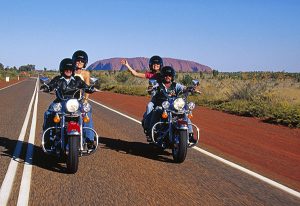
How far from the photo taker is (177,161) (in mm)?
7793

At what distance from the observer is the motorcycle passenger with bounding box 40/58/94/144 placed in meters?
7.31

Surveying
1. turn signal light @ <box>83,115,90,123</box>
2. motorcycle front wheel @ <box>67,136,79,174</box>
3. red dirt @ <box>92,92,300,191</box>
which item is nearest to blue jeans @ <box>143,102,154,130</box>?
red dirt @ <box>92,92,300,191</box>

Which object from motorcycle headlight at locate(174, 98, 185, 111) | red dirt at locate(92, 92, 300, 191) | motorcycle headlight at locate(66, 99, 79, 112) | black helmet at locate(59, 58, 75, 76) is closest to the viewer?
motorcycle headlight at locate(66, 99, 79, 112)

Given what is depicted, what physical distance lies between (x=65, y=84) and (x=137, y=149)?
264cm

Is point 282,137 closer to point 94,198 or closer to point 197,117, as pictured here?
point 197,117

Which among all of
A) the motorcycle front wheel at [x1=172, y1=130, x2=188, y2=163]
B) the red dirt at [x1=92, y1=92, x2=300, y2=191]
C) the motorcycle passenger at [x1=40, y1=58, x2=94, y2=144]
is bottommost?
the red dirt at [x1=92, y1=92, x2=300, y2=191]

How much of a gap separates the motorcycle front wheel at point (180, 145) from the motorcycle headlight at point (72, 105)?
6.23ft

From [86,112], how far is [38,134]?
15.0 ft

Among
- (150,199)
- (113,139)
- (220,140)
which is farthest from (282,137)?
(150,199)

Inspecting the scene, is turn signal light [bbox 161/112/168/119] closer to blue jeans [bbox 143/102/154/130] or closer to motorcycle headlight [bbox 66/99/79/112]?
blue jeans [bbox 143/102/154/130]

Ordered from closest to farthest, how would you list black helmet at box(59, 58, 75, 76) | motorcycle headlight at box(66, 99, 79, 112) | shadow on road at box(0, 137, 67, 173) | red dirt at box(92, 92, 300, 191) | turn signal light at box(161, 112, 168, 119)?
motorcycle headlight at box(66, 99, 79, 112)
shadow on road at box(0, 137, 67, 173)
black helmet at box(59, 58, 75, 76)
red dirt at box(92, 92, 300, 191)
turn signal light at box(161, 112, 168, 119)

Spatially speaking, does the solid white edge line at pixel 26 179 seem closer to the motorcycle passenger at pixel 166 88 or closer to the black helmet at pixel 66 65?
the black helmet at pixel 66 65

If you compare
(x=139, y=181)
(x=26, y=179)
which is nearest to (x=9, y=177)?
(x=26, y=179)

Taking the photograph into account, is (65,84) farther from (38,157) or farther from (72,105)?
(38,157)
